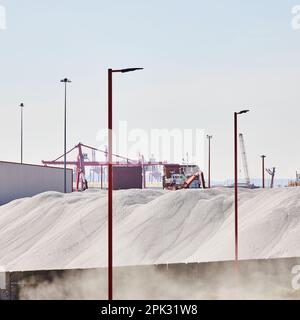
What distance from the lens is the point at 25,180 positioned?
2594 inches

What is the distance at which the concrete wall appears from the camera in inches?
2388

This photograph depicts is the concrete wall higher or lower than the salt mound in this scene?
higher

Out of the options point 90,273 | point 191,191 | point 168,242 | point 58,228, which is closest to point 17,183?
point 58,228

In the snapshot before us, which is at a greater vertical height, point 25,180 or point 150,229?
point 25,180

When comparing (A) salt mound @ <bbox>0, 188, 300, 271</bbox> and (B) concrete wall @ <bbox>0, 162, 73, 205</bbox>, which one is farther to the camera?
(B) concrete wall @ <bbox>0, 162, 73, 205</bbox>

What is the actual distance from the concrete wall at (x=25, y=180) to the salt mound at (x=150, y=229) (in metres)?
6.83

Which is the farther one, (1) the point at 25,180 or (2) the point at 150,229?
(1) the point at 25,180

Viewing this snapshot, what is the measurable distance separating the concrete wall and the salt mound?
6.83 m

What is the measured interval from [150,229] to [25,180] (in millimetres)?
26754

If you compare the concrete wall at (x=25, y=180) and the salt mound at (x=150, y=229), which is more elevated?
the concrete wall at (x=25, y=180)

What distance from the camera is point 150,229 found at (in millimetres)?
43375

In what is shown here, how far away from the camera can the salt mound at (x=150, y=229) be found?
38094mm

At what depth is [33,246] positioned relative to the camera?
148 ft
